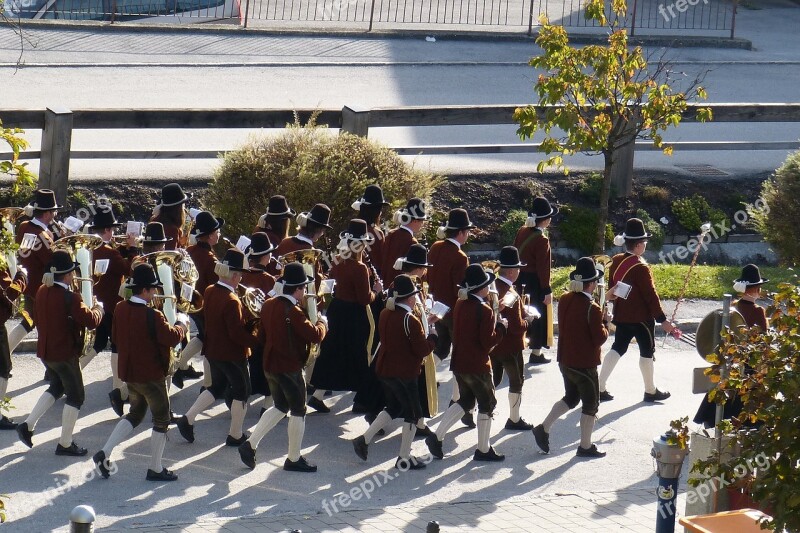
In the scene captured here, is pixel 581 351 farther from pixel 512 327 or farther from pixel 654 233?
pixel 654 233

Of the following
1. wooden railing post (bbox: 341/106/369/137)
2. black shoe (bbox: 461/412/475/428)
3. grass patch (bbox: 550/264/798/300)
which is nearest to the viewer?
black shoe (bbox: 461/412/475/428)

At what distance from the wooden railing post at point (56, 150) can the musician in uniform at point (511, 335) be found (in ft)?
19.8

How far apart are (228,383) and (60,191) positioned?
4969 mm

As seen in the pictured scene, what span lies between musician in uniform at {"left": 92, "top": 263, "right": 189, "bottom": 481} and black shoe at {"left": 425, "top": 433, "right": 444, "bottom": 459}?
217 centimetres

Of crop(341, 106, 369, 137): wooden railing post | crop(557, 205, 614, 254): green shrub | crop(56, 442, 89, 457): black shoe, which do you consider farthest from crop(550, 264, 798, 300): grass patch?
crop(56, 442, 89, 457): black shoe

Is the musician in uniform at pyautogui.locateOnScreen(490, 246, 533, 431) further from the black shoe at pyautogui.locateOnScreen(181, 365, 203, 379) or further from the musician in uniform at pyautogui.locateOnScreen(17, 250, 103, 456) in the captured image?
the musician in uniform at pyautogui.locateOnScreen(17, 250, 103, 456)

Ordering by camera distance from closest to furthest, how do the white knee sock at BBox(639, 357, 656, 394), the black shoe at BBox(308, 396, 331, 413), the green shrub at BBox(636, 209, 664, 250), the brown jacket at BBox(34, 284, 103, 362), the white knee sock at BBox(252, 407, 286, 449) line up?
the brown jacket at BBox(34, 284, 103, 362)
the white knee sock at BBox(252, 407, 286, 449)
the black shoe at BBox(308, 396, 331, 413)
the white knee sock at BBox(639, 357, 656, 394)
the green shrub at BBox(636, 209, 664, 250)

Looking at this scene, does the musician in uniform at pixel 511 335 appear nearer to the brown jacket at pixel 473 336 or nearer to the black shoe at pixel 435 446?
the brown jacket at pixel 473 336

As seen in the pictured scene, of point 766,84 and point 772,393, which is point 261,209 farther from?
point 766,84

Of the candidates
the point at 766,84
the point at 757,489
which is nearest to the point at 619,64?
the point at 757,489

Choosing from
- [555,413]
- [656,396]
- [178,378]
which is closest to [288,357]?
[178,378]

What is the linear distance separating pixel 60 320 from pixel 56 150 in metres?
5.09

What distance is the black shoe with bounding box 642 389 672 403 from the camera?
1258 centimetres

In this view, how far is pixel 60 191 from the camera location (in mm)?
14891
